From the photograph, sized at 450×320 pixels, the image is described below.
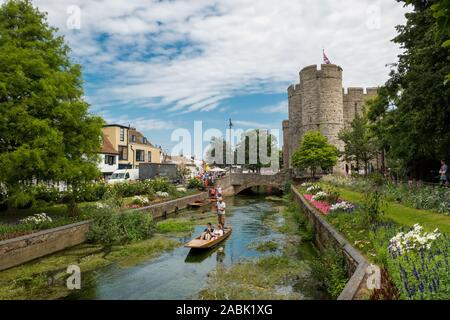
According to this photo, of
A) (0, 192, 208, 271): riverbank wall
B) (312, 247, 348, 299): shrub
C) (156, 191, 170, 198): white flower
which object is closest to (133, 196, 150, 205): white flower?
(156, 191, 170, 198): white flower

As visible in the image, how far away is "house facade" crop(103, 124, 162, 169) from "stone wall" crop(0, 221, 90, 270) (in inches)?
1294

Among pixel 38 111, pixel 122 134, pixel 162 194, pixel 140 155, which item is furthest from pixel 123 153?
pixel 38 111

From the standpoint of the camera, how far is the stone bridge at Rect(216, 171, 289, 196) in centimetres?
4994

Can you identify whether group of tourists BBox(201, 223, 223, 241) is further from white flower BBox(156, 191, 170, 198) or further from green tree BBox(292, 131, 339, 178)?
green tree BBox(292, 131, 339, 178)

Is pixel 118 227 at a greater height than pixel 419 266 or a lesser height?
lesser

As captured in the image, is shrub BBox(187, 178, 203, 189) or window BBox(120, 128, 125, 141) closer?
shrub BBox(187, 178, 203, 189)

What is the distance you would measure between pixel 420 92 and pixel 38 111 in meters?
17.8

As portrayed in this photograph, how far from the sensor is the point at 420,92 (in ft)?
51.9

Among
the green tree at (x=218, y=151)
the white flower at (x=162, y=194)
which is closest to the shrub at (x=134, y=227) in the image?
the white flower at (x=162, y=194)

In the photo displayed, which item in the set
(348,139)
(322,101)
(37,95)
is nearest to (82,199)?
(37,95)

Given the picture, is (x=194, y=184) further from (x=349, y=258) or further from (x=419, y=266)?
(x=419, y=266)

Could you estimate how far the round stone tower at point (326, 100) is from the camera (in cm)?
5194

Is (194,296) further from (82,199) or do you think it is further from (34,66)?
(82,199)

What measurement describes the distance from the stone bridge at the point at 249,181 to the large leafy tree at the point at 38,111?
32.9m
